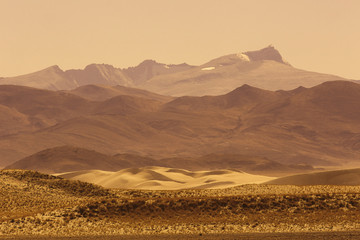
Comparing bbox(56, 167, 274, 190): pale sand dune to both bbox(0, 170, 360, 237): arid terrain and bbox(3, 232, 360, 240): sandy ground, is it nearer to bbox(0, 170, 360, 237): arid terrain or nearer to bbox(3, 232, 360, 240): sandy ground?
bbox(0, 170, 360, 237): arid terrain

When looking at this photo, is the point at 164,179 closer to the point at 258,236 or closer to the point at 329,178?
Result: the point at 329,178

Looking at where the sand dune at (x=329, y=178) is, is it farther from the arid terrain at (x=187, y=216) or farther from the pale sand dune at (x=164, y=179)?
the arid terrain at (x=187, y=216)

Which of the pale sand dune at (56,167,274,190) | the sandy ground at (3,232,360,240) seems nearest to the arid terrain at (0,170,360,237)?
the sandy ground at (3,232,360,240)

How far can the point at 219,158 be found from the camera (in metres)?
182

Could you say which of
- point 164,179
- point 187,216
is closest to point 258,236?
point 187,216

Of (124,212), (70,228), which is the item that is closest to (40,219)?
(70,228)

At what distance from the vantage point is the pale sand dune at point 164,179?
84.8 metres

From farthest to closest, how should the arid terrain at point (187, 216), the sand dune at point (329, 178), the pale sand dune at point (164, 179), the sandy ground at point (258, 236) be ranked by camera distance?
the pale sand dune at point (164, 179) → the sand dune at point (329, 178) → the arid terrain at point (187, 216) → the sandy ground at point (258, 236)

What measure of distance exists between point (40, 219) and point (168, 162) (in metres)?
138

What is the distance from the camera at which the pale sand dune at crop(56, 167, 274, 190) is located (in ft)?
278

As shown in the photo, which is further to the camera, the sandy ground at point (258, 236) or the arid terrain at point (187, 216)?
the arid terrain at point (187, 216)

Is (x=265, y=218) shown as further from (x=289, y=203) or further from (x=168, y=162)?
(x=168, y=162)

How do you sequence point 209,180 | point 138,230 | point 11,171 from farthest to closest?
point 209,180 → point 11,171 → point 138,230

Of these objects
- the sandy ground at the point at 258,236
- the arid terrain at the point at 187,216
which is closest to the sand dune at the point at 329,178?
the arid terrain at the point at 187,216
